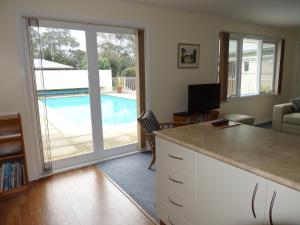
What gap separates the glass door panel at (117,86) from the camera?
11.3 ft

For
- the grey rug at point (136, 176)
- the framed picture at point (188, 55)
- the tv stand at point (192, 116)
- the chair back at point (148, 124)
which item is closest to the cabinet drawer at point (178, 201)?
the grey rug at point (136, 176)

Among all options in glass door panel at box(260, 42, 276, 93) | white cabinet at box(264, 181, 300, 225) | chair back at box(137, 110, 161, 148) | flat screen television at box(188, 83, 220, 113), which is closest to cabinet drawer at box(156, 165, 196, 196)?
white cabinet at box(264, 181, 300, 225)

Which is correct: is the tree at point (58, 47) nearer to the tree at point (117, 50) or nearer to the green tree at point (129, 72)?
the tree at point (117, 50)

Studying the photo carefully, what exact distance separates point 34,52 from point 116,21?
1254 mm

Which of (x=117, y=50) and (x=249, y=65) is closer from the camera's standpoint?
(x=117, y=50)

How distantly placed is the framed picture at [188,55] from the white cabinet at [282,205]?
330cm

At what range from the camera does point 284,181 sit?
1002 mm

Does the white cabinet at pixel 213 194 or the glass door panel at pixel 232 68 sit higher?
the glass door panel at pixel 232 68

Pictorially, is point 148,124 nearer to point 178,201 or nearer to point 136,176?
point 136,176

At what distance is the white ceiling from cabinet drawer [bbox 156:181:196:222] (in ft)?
9.35

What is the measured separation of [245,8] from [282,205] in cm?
381

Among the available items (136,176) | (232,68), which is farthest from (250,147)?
(232,68)

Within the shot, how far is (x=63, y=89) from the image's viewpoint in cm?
320

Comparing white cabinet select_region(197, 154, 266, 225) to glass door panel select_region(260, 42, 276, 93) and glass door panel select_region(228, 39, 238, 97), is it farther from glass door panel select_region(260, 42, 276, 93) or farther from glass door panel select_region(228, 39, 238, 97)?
glass door panel select_region(260, 42, 276, 93)
